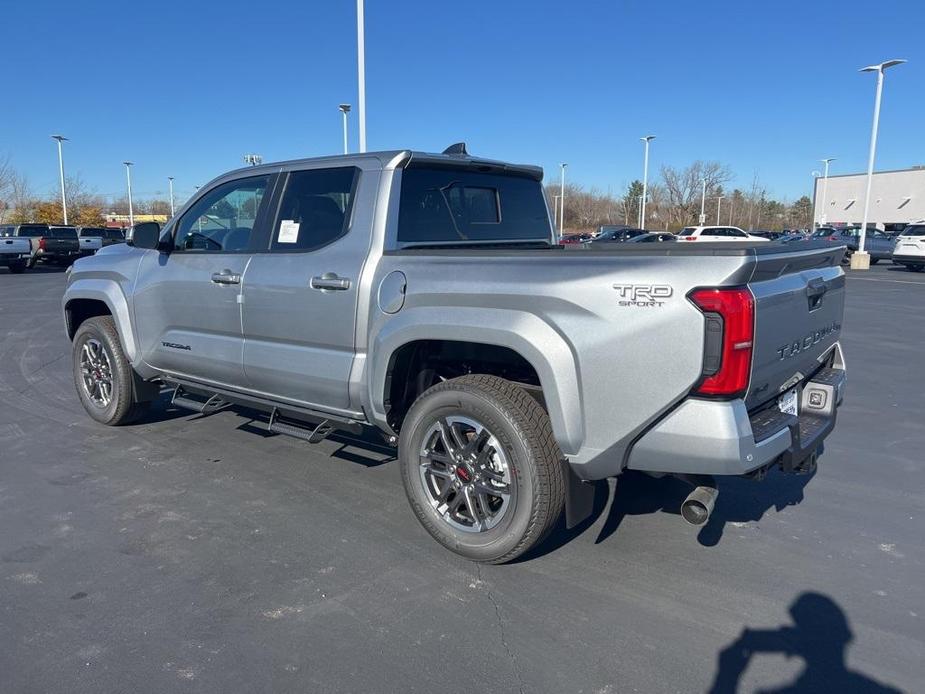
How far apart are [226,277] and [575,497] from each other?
2688mm

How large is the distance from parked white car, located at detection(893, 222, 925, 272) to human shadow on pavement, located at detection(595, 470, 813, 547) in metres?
27.1

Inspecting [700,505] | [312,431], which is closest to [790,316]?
[700,505]

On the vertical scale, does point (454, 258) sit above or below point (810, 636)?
above

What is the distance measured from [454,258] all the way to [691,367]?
1.29m

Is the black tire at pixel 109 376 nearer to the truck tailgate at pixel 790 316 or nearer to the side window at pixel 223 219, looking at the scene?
the side window at pixel 223 219

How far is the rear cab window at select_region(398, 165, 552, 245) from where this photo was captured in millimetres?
4148

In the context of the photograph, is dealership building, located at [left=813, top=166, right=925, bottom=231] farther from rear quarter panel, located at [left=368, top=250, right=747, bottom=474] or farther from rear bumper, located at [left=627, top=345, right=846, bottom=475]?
rear quarter panel, located at [left=368, top=250, right=747, bottom=474]

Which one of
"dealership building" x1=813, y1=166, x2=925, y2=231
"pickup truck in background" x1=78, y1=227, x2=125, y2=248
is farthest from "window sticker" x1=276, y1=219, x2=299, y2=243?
"dealership building" x1=813, y1=166, x2=925, y2=231

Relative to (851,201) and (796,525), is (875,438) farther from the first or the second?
(851,201)

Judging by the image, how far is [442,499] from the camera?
146 inches

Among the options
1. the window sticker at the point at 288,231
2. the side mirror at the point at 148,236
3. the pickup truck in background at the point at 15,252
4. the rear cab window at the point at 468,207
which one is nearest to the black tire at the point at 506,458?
the rear cab window at the point at 468,207

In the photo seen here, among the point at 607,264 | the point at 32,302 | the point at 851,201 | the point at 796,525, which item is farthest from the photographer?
the point at 851,201

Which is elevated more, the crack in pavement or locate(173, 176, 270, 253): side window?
locate(173, 176, 270, 253): side window

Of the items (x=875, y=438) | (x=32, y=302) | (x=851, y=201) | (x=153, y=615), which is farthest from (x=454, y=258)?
(x=851, y=201)
